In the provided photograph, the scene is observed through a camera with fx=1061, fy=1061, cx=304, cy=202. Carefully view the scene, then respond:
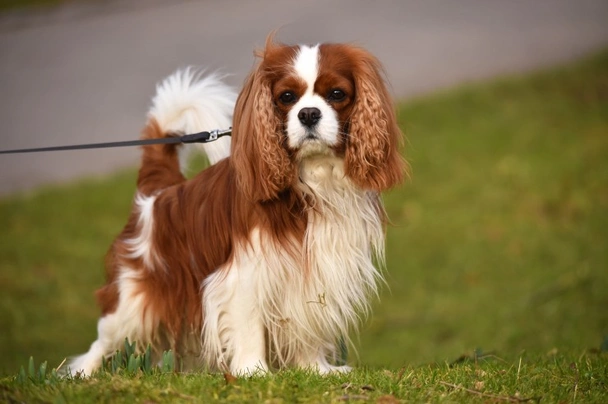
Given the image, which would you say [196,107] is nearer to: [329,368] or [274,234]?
[274,234]

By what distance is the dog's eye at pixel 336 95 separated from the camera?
5.79 m

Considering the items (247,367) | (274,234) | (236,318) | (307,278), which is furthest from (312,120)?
(247,367)

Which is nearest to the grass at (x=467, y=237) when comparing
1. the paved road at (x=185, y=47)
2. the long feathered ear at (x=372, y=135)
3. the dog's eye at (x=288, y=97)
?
the paved road at (x=185, y=47)

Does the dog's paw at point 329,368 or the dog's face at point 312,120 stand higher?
the dog's face at point 312,120

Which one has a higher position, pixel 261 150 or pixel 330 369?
pixel 261 150

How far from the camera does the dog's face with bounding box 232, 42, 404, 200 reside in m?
5.68

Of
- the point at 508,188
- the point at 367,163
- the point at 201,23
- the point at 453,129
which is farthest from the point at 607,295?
the point at 201,23

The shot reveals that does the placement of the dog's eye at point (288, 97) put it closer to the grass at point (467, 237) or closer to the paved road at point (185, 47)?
the grass at point (467, 237)

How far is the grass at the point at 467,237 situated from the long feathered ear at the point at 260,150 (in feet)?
10.9

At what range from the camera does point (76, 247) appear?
12.5 metres

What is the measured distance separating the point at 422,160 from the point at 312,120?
8.31 metres

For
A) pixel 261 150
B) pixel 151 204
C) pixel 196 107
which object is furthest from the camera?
pixel 196 107

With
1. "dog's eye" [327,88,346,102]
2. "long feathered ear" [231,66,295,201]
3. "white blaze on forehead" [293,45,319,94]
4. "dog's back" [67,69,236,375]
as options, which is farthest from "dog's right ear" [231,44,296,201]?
"dog's back" [67,69,236,375]

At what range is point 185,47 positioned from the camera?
17422mm
